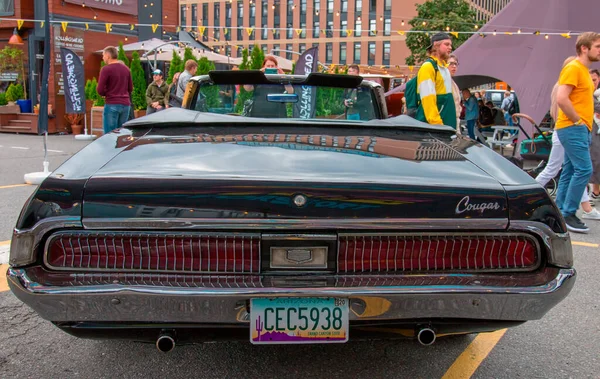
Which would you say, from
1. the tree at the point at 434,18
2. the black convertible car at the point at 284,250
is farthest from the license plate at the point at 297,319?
the tree at the point at 434,18

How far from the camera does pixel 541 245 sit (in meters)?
2.25

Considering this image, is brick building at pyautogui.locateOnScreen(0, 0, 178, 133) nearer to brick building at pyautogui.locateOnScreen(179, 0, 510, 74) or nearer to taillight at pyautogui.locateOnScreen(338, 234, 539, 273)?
taillight at pyautogui.locateOnScreen(338, 234, 539, 273)

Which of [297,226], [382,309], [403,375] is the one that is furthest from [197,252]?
[403,375]

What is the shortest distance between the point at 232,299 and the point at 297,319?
0.25 metres

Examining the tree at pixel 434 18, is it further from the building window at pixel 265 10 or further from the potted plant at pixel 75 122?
the potted plant at pixel 75 122

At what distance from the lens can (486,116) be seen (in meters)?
15.7

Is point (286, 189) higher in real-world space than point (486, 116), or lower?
lower

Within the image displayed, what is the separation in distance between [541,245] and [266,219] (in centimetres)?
107

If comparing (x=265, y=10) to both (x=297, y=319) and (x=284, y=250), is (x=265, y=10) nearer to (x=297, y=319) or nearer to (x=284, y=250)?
(x=284, y=250)

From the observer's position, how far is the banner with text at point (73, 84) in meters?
10.3

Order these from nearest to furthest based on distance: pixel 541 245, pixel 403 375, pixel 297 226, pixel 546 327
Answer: pixel 297 226 → pixel 541 245 → pixel 403 375 → pixel 546 327

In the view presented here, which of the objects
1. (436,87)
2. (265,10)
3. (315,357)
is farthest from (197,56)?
(265,10)

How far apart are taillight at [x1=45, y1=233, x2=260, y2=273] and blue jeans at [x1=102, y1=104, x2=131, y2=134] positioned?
748 centimetres

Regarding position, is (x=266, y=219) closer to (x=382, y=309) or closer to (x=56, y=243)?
(x=382, y=309)
